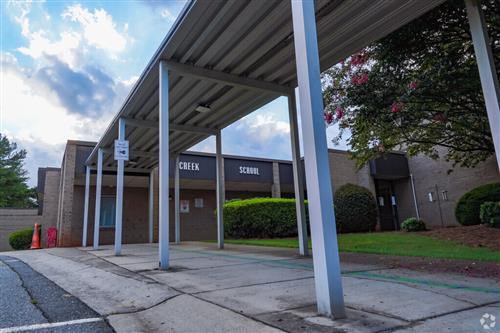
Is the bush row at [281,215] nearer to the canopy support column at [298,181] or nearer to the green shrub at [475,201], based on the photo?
the green shrub at [475,201]

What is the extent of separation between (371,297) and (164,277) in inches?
111

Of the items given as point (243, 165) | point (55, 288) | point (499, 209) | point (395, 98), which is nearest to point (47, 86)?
point (243, 165)

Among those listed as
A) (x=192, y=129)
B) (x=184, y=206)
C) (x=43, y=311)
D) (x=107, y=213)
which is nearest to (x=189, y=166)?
(x=184, y=206)

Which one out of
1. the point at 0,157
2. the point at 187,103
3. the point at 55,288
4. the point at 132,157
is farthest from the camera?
the point at 0,157

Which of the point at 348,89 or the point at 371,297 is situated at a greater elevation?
the point at 348,89

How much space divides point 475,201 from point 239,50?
408 inches

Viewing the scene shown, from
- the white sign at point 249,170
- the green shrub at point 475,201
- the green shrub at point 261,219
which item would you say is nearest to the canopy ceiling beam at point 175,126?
the green shrub at point 261,219

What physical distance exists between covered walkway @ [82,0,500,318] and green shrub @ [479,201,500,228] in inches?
255

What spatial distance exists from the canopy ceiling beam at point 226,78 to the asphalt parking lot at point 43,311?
417 centimetres

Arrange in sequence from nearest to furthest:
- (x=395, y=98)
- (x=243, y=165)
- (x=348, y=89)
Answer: (x=395, y=98), (x=348, y=89), (x=243, y=165)

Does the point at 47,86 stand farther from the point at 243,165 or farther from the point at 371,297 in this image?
the point at 371,297

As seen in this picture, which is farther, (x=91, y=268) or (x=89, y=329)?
(x=91, y=268)

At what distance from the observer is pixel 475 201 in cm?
1113

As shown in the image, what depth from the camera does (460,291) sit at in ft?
10.2
